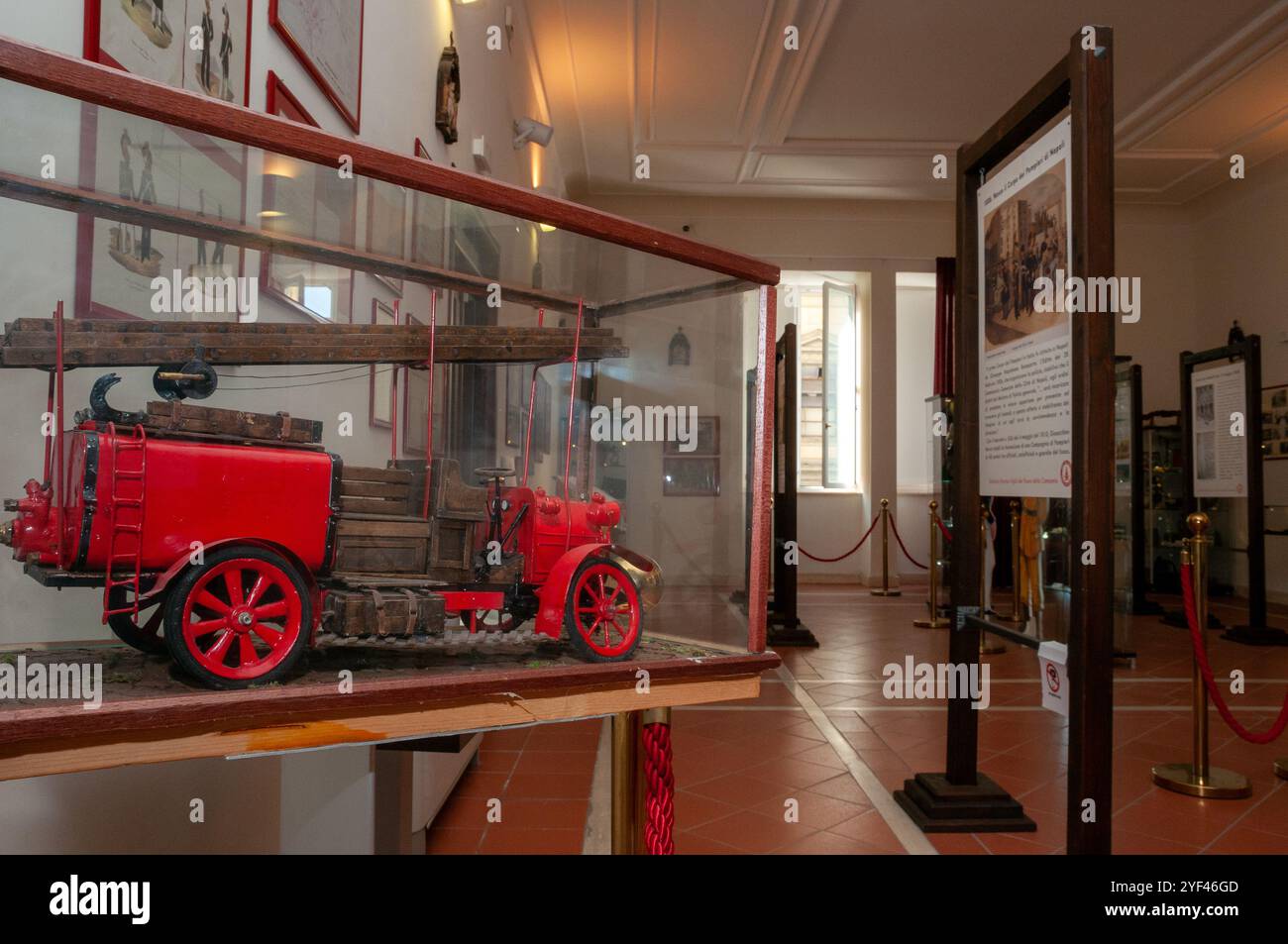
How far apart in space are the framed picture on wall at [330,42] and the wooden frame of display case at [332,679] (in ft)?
3.99

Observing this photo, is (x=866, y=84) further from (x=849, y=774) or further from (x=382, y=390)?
(x=382, y=390)

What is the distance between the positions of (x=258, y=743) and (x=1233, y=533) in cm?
1286

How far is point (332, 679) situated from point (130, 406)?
0.57 metres

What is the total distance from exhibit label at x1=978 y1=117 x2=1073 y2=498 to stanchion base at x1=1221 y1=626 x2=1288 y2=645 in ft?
20.0

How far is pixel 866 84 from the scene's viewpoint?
9273 mm

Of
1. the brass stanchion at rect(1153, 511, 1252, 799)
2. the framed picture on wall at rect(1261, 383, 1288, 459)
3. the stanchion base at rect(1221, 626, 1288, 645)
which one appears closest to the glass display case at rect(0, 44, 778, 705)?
the brass stanchion at rect(1153, 511, 1252, 799)

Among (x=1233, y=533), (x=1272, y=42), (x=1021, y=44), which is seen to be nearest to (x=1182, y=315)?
(x=1233, y=533)

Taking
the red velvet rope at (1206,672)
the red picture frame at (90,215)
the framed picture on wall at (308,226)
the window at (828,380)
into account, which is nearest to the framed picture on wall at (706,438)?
the framed picture on wall at (308,226)

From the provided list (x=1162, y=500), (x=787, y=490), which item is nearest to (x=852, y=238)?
(x=1162, y=500)

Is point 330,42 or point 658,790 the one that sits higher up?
point 330,42

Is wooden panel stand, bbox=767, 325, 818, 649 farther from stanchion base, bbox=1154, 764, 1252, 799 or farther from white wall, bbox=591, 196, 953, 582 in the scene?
white wall, bbox=591, 196, 953, 582

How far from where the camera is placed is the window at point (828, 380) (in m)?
13.2

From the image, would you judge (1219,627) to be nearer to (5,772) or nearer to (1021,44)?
(1021,44)

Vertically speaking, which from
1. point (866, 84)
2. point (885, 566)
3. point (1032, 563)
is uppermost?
point (866, 84)
